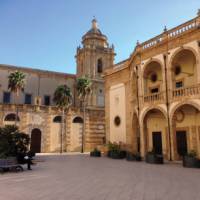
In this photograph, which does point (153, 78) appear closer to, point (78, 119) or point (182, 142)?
point (182, 142)

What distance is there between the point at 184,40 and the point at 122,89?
898 cm

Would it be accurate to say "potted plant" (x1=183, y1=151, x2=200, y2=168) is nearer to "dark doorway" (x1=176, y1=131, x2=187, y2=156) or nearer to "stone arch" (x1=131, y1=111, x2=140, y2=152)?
"dark doorway" (x1=176, y1=131, x2=187, y2=156)

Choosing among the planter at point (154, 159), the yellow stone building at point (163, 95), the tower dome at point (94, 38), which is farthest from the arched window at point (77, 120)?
the planter at point (154, 159)

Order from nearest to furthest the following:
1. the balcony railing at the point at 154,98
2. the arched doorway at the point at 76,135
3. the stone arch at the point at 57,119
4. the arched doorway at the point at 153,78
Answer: the balcony railing at the point at 154,98
the arched doorway at the point at 153,78
the stone arch at the point at 57,119
the arched doorway at the point at 76,135

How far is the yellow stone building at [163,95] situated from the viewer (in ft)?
55.8

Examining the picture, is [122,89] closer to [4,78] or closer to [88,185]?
[88,185]

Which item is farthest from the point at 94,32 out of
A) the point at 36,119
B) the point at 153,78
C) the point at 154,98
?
the point at 154,98

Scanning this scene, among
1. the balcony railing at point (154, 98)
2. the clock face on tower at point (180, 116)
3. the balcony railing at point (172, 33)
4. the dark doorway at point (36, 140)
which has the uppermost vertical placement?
the balcony railing at point (172, 33)

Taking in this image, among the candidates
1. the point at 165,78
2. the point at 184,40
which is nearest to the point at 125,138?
the point at 165,78

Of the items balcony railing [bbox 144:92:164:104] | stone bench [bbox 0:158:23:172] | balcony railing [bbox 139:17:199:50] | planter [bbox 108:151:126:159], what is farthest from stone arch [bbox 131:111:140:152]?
stone bench [bbox 0:158:23:172]

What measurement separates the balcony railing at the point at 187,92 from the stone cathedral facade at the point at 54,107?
22685 mm

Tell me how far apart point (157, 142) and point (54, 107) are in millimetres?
19890

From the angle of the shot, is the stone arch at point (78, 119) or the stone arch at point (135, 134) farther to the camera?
the stone arch at point (78, 119)

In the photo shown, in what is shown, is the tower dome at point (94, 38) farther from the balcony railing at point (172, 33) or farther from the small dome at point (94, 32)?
→ the balcony railing at point (172, 33)
